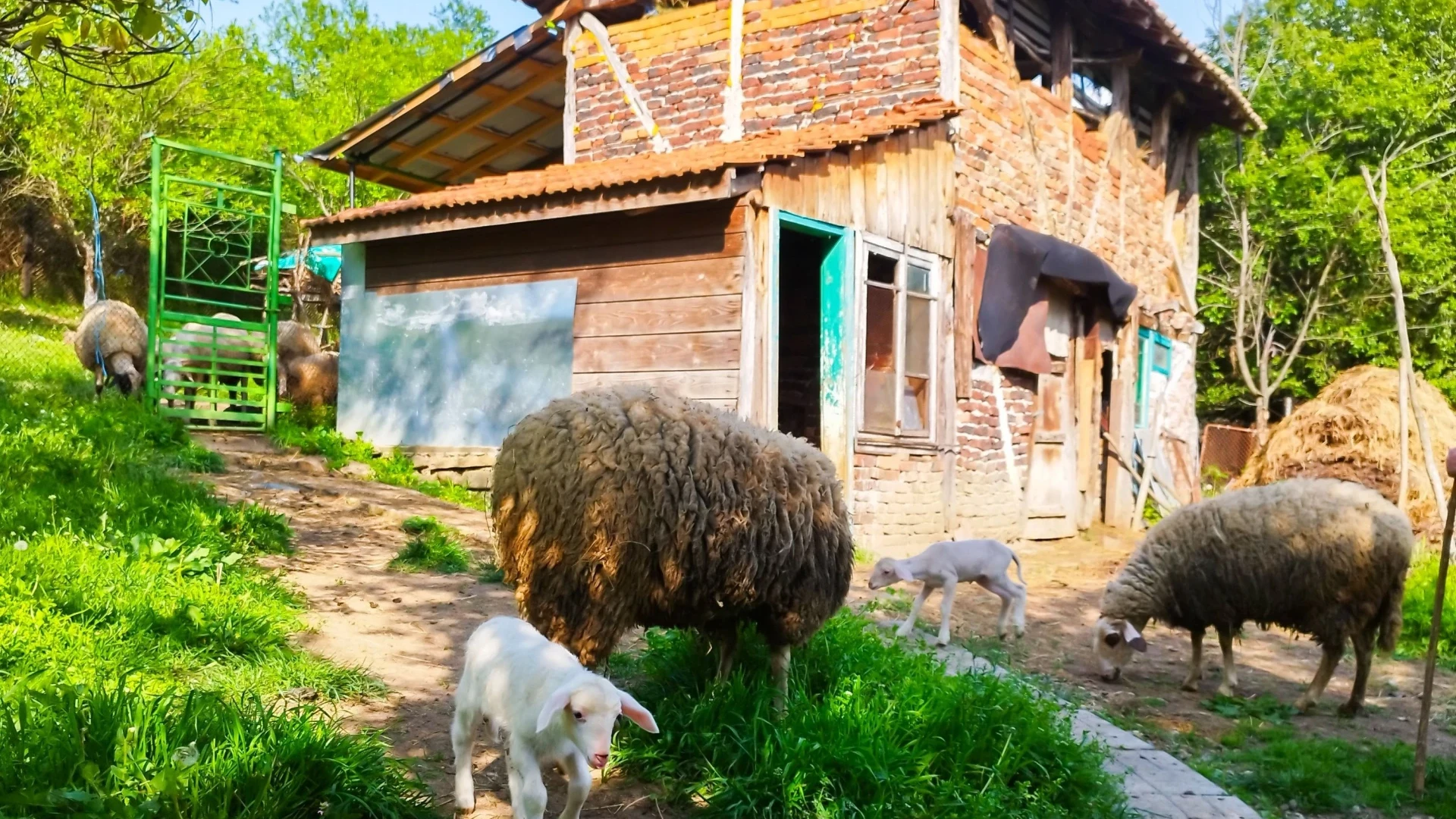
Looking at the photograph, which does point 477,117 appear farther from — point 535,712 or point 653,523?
point 535,712

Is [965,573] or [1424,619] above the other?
[965,573]

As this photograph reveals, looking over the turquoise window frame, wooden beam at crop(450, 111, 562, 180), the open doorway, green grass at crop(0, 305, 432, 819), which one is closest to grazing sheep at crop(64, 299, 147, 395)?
green grass at crop(0, 305, 432, 819)

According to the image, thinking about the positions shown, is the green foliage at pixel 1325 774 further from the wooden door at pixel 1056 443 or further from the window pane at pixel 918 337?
the wooden door at pixel 1056 443

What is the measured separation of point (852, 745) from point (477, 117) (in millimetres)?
11905

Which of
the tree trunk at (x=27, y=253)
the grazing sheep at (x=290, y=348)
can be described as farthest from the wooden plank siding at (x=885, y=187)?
the tree trunk at (x=27, y=253)

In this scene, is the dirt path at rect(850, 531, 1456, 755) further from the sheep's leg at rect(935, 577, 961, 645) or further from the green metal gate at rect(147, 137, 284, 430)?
the green metal gate at rect(147, 137, 284, 430)

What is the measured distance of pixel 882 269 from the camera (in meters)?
10.2

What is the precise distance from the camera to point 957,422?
10.8m

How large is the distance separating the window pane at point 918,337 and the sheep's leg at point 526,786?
307 inches

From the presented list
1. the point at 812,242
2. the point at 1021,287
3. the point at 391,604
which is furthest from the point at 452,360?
the point at 1021,287

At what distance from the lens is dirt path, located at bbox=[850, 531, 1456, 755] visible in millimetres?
5902

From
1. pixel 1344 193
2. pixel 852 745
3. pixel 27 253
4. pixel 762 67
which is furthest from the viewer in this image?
pixel 27 253

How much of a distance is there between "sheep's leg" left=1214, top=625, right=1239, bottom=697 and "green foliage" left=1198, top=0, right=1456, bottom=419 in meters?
15.7

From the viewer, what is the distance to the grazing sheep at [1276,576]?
608 centimetres
